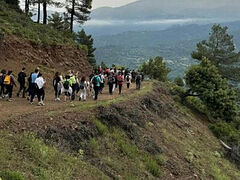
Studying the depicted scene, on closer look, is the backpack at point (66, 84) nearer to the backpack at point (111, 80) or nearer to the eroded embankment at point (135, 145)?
the eroded embankment at point (135, 145)

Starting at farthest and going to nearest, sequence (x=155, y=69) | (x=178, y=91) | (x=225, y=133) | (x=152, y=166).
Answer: (x=155, y=69) → (x=178, y=91) → (x=225, y=133) → (x=152, y=166)

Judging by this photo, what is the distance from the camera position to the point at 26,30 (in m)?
29.7

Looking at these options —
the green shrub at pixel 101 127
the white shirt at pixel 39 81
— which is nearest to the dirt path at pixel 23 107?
the white shirt at pixel 39 81

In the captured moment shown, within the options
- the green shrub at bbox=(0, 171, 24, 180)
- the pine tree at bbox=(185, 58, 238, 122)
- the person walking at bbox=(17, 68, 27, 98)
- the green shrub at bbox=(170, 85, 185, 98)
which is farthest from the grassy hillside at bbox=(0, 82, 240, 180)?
the green shrub at bbox=(170, 85, 185, 98)

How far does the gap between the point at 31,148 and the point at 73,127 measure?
335 centimetres

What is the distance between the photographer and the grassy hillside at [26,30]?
28.0 meters

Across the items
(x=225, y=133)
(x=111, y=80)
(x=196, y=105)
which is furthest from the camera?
(x=196, y=105)

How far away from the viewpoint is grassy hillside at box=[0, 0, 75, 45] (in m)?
28.0

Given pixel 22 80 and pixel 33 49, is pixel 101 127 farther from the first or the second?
pixel 33 49

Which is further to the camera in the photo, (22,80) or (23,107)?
(22,80)

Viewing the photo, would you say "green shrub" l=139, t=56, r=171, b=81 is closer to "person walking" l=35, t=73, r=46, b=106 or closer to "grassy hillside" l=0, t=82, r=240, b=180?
"grassy hillside" l=0, t=82, r=240, b=180

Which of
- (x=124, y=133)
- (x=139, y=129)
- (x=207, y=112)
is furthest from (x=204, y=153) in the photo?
(x=207, y=112)

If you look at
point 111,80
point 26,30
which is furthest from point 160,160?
point 26,30

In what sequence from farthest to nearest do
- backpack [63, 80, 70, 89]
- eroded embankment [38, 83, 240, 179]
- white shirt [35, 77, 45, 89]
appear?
backpack [63, 80, 70, 89] → white shirt [35, 77, 45, 89] → eroded embankment [38, 83, 240, 179]
